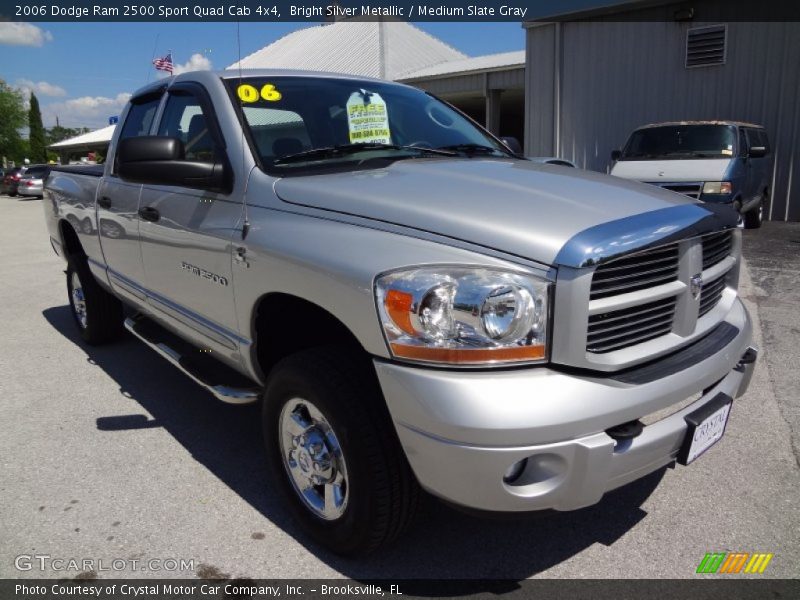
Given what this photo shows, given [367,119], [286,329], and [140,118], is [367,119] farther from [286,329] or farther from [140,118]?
[140,118]

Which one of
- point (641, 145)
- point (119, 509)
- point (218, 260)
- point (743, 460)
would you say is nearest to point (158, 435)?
point (119, 509)

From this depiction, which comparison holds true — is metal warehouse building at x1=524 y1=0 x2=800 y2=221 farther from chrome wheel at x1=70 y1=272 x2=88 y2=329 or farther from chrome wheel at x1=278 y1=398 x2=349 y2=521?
chrome wheel at x1=278 y1=398 x2=349 y2=521

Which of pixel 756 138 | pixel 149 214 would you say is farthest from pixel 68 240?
pixel 756 138

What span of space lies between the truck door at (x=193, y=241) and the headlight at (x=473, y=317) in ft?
3.43

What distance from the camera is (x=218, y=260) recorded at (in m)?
2.73

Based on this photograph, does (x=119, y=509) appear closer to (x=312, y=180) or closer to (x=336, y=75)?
(x=312, y=180)

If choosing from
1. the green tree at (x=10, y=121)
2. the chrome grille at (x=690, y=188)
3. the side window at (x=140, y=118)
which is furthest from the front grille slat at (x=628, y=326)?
the green tree at (x=10, y=121)

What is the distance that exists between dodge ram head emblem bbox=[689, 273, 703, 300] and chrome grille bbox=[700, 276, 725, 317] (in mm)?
121

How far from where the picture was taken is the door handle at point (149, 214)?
10.7ft

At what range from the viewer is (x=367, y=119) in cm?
311

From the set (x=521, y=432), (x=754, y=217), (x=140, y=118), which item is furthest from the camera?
(x=754, y=217)

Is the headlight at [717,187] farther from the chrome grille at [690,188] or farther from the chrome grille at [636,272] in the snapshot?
the chrome grille at [636,272]

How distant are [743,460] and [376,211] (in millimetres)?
2272

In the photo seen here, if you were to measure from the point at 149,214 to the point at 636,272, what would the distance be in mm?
2493
